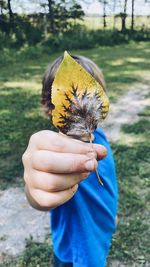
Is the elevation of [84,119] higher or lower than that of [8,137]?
higher

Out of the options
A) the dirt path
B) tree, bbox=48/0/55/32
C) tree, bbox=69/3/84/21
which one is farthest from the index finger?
Answer: tree, bbox=69/3/84/21

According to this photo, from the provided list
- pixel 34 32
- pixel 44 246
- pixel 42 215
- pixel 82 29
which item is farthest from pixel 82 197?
pixel 82 29

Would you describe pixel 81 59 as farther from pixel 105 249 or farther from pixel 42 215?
pixel 42 215

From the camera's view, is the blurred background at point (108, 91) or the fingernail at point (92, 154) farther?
the blurred background at point (108, 91)

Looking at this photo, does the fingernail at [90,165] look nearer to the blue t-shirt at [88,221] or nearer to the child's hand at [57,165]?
the child's hand at [57,165]

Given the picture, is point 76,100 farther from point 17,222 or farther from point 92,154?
point 17,222

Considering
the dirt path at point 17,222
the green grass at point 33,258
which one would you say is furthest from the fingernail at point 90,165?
the dirt path at point 17,222

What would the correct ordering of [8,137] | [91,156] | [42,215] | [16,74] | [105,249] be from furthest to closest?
[16,74] → [8,137] → [42,215] → [105,249] → [91,156]
